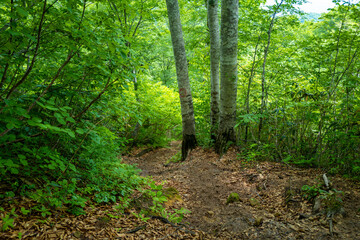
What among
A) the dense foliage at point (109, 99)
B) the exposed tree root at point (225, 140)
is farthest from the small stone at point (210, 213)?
the exposed tree root at point (225, 140)

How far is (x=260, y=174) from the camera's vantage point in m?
4.38

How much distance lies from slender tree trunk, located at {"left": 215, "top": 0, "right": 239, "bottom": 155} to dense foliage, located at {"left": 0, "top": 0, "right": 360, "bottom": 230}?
502mm

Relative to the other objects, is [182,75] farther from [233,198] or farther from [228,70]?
[233,198]

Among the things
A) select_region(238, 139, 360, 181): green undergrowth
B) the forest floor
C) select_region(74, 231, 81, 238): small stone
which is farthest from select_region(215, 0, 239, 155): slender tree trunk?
select_region(74, 231, 81, 238): small stone

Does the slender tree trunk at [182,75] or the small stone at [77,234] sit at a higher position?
the slender tree trunk at [182,75]

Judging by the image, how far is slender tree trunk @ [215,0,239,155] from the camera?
5363 millimetres

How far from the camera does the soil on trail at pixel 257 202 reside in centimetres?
256

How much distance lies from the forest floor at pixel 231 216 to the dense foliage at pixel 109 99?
0.82ft

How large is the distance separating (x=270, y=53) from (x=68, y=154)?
635 cm

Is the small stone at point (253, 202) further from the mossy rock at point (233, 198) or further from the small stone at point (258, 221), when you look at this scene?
the small stone at point (258, 221)

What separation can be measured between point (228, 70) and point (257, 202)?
3439 mm

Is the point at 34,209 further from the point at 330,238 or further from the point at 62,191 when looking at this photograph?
the point at 330,238

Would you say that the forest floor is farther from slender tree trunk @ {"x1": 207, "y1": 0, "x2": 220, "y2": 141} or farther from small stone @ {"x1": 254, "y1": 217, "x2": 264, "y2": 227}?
slender tree trunk @ {"x1": 207, "y1": 0, "x2": 220, "y2": 141}

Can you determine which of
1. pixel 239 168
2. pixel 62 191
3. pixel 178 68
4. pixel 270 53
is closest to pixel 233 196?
pixel 239 168
